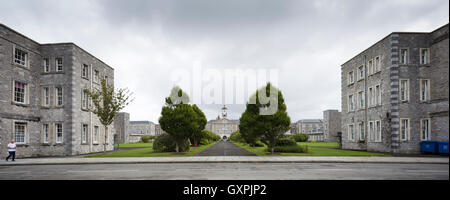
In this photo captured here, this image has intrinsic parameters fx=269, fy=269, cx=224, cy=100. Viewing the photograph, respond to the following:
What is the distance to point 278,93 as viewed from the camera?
83.1ft

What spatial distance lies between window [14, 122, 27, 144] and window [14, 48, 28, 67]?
566 centimetres

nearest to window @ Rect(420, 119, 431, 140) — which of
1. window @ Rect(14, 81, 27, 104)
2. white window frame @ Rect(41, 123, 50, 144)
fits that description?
white window frame @ Rect(41, 123, 50, 144)

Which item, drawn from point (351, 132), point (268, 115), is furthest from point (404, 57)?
point (268, 115)

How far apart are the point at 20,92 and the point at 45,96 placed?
251 cm

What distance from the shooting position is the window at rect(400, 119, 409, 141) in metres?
25.4

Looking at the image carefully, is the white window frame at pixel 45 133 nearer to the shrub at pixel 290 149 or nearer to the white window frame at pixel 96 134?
the white window frame at pixel 96 134

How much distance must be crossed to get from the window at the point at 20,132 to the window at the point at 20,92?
7.12 feet

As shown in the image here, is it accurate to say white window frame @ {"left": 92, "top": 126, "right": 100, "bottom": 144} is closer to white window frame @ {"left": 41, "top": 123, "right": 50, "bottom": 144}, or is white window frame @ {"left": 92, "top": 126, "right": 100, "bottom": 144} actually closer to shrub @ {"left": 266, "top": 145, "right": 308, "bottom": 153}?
white window frame @ {"left": 41, "top": 123, "right": 50, "bottom": 144}

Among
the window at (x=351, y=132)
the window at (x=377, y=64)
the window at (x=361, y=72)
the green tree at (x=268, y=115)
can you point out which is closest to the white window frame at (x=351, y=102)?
the window at (x=351, y=132)

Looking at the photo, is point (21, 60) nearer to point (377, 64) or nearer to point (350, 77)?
point (377, 64)
